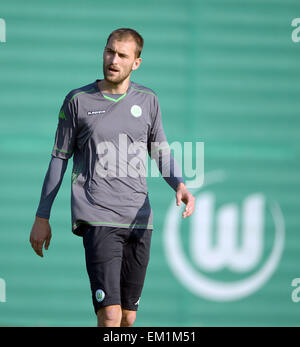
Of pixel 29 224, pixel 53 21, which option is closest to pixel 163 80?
pixel 53 21

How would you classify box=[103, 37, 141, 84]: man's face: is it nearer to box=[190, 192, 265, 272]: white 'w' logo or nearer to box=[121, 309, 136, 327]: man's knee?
box=[121, 309, 136, 327]: man's knee

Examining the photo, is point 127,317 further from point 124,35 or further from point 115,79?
point 124,35

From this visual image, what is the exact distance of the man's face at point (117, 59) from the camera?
392cm

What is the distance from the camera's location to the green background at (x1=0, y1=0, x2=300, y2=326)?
5.96 meters

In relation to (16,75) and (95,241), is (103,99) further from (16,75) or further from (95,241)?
(16,75)

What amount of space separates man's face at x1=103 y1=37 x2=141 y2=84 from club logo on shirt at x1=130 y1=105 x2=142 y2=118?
184mm

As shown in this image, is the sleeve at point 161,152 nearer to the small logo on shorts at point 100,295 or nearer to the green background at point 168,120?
the small logo on shorts at point 100,295

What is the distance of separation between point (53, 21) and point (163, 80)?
3.67 ft

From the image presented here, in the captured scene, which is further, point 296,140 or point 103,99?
point 296,140

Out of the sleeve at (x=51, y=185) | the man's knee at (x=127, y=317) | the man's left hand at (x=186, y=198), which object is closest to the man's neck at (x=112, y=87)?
the sleeve at (x=51, y=185)

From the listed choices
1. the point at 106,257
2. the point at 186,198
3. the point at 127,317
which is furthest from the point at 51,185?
the point at 127,317

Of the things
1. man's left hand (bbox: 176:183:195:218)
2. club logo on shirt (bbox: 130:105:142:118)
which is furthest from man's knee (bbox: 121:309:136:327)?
club logo on shirt (bbox: 130:105:142:118)

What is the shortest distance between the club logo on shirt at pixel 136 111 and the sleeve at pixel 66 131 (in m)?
0.34
